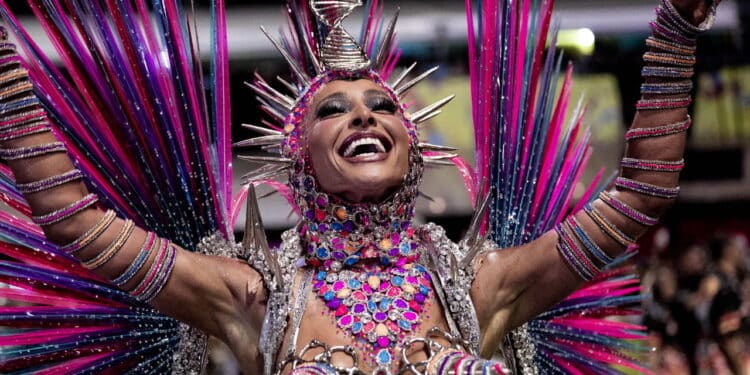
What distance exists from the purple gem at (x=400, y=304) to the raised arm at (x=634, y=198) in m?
0.20

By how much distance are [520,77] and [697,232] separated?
275 inches

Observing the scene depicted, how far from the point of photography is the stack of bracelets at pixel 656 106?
2223mm

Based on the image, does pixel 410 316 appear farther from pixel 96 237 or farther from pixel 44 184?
pixel 44 184

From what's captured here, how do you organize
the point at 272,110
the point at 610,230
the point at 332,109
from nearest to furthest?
the point at 610,230, the point at 332,109, the point at 272,110

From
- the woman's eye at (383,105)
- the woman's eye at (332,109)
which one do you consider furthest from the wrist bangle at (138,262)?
the woman's eye at (383,105)

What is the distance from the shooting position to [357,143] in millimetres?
2336

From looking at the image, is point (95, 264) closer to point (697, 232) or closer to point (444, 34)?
point (444, 34)

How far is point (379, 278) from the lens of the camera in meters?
2.35

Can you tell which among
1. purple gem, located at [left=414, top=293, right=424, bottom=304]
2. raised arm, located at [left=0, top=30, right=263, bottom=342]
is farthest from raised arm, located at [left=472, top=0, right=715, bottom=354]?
raised arm, located at [left=0, top=30, right=263, bottom=342]

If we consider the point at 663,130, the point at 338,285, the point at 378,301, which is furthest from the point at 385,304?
the point at 663,130

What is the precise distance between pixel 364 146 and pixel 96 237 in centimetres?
64

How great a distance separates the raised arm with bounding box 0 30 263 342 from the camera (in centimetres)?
208

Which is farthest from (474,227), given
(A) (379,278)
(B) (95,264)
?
(B) (95,264)

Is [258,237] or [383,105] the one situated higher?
[383,105]
